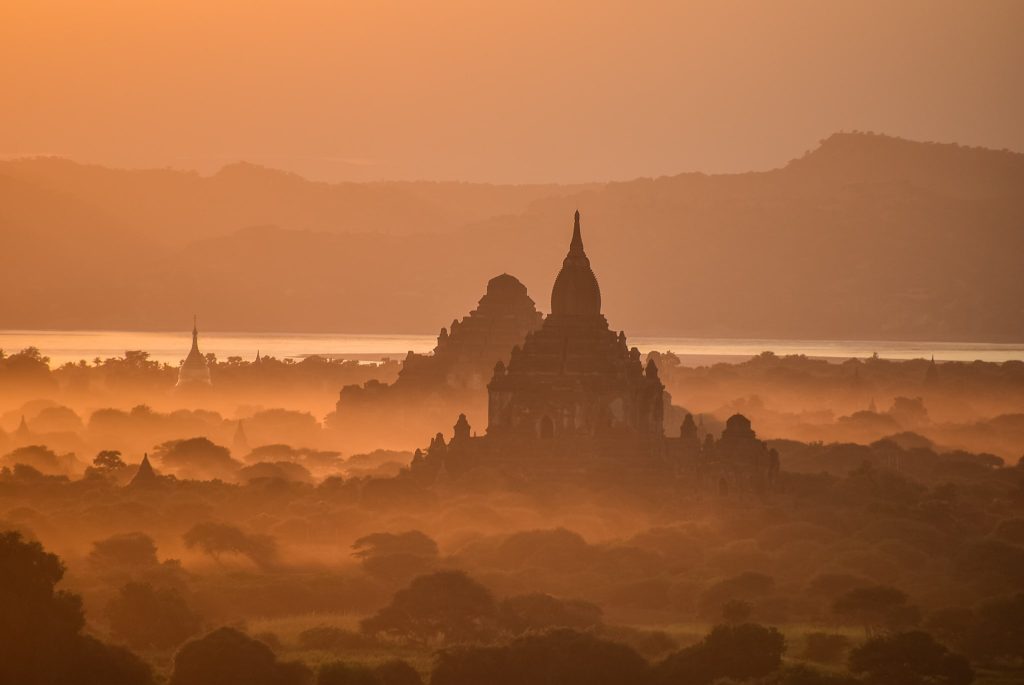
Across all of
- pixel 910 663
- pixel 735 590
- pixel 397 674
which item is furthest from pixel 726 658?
pixel 735 590

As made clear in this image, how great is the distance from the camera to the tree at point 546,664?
86375mm

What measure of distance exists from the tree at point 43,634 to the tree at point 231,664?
7.73ft

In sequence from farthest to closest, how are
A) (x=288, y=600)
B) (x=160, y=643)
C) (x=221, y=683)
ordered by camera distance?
(x=288, y=600) < (x=160, y=643) < (x=221, y=683)

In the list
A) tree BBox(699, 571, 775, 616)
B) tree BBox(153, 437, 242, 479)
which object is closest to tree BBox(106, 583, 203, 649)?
tree BBox(699, 571, 775, 616)

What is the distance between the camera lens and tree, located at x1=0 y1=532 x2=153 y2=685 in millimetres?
78875

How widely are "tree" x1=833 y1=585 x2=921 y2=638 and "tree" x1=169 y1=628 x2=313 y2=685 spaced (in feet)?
75.9

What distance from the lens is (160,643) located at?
9450cm

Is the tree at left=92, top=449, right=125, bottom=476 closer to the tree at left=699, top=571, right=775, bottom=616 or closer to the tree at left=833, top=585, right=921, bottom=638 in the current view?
the tree at left=699, top=571, right=775, bottom=616

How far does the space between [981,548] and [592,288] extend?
32.3 m

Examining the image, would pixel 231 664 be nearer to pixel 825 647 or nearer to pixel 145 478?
pixel 825 647

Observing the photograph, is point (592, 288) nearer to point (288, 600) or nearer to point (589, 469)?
point (589, 469)

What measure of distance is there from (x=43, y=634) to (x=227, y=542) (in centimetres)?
3666

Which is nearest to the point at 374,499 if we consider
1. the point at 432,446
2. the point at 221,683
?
the point at 432,446

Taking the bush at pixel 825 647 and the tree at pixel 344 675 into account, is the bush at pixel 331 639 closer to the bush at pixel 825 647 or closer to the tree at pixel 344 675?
the tree at pixel 344 675
